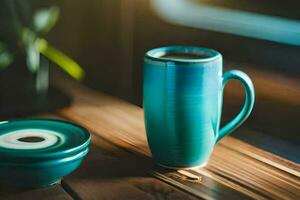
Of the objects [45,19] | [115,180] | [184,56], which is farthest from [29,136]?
[45,19]

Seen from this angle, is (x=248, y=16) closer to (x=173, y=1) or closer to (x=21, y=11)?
(x=173, y=1)

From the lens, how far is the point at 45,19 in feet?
3.88

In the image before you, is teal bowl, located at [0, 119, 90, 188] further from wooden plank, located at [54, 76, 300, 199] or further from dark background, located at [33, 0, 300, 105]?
dark background, located at [33, 0, 300, 105]

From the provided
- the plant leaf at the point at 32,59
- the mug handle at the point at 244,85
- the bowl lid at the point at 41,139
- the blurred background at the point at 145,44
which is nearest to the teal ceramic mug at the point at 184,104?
the mug handle at the point at 244,85

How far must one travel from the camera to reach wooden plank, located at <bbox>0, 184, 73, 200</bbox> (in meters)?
0.69

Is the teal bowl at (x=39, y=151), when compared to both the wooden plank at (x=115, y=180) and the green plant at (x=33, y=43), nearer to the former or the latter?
the wooden plank at (x=115, y=180)

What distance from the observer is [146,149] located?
87 centimetres

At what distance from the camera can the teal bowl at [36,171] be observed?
2.21 ft

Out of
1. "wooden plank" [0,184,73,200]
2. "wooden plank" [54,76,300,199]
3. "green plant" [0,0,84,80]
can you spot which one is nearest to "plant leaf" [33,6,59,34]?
"green plant" [0,0,84,80]

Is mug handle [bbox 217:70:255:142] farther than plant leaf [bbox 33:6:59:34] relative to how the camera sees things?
No

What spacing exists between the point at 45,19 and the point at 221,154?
54cm

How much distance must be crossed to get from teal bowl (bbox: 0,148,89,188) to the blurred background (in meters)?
0.35

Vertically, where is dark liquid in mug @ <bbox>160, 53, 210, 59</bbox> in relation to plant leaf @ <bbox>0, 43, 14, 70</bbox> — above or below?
above

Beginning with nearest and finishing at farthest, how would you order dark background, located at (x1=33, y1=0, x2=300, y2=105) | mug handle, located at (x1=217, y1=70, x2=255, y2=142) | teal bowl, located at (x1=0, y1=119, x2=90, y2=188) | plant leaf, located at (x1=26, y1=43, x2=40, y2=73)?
teal bowl, located at (x1=0, y1=119, x2=90, y2=188), mug handle, located at (x1=217, y1=70, x2=255, y2=142), plant leaf, located at (x1=26, y1=43, x2=40, y2=73), dark background, located at (x1=33, y1=0, x2=300, y2=105)
